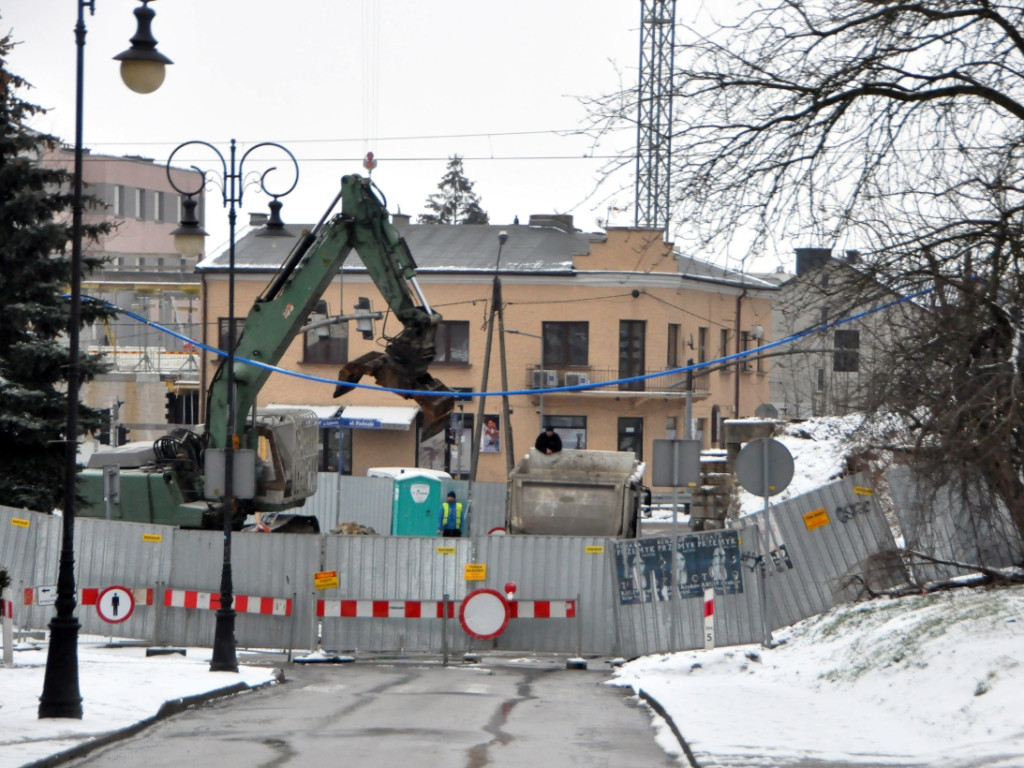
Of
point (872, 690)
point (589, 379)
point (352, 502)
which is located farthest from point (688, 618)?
point (589, 379)

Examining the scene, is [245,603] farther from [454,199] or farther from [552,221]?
[454,199]

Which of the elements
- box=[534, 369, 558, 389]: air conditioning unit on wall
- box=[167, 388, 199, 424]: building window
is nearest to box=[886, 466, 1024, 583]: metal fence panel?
box=[534, 369, 558, 389]: air conditioning unit on wall

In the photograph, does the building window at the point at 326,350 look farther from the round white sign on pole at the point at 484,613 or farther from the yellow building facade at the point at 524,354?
the round white sign on pole at the point at 484,613

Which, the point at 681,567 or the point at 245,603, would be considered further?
the point at 245,603

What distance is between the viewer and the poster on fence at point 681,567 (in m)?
19.6

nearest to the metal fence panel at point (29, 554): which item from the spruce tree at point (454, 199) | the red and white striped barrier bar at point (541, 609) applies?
the red and white striped barrier bar at point (541, 609)

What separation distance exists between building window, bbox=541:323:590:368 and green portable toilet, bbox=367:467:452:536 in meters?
20.2

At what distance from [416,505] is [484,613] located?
14.8m

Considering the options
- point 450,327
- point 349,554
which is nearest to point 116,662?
point 349,554

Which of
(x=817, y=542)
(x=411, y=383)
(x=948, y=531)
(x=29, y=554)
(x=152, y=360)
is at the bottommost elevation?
(x=29, y=554)

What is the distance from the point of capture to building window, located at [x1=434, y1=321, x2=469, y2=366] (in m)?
55.7

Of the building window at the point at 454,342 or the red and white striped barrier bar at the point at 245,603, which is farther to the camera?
the building window at the point at 454,342

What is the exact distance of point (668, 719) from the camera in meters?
13.0

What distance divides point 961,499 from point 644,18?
5856 millimetres
